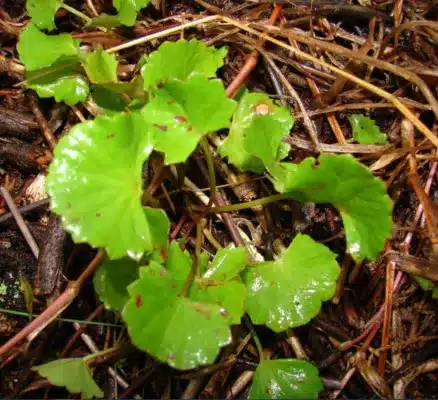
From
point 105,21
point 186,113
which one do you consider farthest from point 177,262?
point 105,21

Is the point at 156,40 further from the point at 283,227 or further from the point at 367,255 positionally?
the point at 367,255

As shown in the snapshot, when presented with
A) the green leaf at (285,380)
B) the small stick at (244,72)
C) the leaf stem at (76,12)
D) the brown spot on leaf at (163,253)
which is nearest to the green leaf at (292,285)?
the green leaf at (285,380)

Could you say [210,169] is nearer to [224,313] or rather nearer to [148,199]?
[148,199]

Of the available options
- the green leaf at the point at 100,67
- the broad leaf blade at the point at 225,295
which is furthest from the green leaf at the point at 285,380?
the green leaf at the point at 100,67

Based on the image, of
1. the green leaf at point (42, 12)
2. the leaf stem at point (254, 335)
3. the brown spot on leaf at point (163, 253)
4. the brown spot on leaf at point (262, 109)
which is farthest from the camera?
the green leaf at point (42, 12)

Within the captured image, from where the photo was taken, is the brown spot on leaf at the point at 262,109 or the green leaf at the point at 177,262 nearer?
the green leaf at the point at 177,262

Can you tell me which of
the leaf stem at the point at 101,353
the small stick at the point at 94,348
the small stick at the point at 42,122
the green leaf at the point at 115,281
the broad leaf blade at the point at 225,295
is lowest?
the small stick at the point at 94,348

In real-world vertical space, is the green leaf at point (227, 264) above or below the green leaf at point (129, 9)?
below

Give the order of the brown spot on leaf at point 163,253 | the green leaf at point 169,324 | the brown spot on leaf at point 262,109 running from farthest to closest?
the brown spot on leaf at point 262,109
the brown spot on leaf at point 163,253
the green leaf at point 169,324

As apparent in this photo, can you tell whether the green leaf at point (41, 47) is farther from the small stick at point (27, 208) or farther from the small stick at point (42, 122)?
the small stick at point (27, 208)
